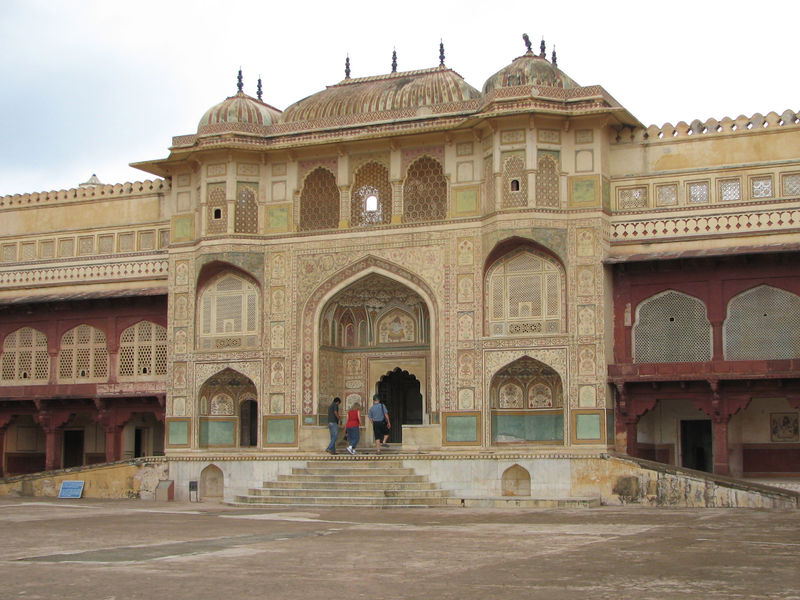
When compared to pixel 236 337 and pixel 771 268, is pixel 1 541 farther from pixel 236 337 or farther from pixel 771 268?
pixel 771 268

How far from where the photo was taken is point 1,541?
1099 cm

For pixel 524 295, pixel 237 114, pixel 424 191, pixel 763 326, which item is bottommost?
pixel 763 326

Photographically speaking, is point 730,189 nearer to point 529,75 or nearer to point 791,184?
point 791,184

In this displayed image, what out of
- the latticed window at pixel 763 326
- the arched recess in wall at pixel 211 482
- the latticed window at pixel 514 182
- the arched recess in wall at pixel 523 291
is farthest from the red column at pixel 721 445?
the arched recess in wall at pixel 211 482

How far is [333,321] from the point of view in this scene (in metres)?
21.6

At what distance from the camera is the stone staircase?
1753 centimetres

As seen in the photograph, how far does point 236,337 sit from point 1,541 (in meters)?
10.5

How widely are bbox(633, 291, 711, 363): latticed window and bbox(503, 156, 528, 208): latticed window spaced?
2886 mm

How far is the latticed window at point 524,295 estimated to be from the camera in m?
19.3

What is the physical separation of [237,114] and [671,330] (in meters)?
9.31

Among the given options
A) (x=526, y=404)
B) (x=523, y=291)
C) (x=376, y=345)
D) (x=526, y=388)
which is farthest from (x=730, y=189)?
(x=376, y=345)

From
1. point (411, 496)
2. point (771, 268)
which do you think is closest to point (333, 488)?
point (411, 496)

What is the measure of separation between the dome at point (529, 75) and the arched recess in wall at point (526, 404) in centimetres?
502

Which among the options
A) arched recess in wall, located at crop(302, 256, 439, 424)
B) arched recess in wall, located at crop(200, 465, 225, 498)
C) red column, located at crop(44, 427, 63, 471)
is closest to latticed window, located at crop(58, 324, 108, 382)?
red column, located at crop(44, 427, 63, 471)
